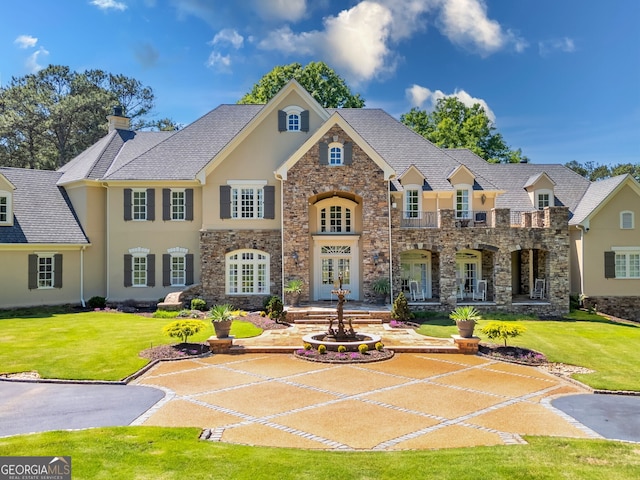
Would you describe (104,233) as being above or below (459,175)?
below

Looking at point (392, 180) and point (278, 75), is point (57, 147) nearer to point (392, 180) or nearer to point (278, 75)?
point (278, 75)

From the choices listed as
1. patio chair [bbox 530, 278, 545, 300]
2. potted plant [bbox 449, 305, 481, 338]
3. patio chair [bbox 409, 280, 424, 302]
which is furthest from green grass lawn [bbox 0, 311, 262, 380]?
patio chair [bbox 530, 278, 545, 300]

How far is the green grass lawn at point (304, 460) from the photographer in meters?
7.44

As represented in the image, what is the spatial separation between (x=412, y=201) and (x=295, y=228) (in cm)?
730

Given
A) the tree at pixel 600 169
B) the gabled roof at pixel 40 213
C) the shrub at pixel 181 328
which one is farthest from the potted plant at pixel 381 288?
the tree at pixel 600 169

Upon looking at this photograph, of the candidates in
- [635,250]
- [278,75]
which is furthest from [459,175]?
[278,75]

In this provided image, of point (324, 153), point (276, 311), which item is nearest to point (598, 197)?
point (324, 153)

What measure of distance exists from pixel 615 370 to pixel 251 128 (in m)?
20.9

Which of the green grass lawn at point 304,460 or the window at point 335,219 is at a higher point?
the window at point 335,219

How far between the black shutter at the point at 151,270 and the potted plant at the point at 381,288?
12.4 metres

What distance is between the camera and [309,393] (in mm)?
12828

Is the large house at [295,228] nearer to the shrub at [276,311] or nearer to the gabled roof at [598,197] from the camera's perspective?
the gabled roof at [598,197]

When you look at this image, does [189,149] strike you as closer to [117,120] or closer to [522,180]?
[117,120]

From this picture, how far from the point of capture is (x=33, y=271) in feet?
89.2
